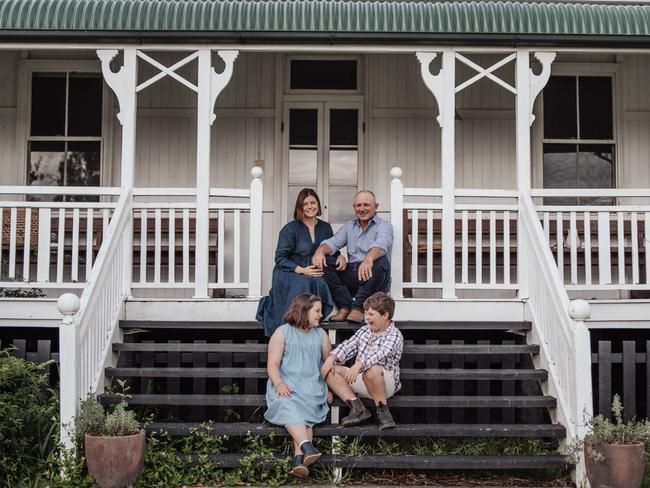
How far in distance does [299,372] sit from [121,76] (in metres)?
3.59

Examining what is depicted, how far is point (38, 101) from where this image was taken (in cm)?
A: 1002

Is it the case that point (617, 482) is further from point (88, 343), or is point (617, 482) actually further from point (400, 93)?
point (400, 93)

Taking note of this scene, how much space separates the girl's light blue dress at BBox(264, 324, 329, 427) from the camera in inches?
234

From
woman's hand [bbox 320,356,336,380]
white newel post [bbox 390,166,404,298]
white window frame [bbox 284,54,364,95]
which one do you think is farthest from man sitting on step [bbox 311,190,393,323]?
white window frame [bbox 284,54,364,95]

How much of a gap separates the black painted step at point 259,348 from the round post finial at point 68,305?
3.52 feet

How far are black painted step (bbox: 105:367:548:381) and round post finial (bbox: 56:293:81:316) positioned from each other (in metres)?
0.89

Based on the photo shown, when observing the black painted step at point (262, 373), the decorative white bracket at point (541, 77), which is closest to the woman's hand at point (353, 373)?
the black painted step at point (262, 373)

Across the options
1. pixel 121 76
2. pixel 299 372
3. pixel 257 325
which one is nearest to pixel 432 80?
pixel 257 325

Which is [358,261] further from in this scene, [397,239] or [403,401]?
[403,401]

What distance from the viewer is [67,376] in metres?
5.77

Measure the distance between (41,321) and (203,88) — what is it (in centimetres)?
266

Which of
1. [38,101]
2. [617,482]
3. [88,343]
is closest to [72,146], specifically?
[38,101]

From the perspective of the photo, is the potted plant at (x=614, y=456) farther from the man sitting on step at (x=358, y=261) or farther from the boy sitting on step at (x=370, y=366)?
the man sitting on step at (x=358, y=261)

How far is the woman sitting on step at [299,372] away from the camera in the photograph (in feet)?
19.5
